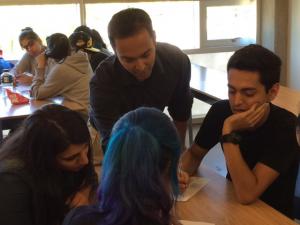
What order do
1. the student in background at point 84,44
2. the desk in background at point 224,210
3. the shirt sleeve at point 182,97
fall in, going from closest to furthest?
the desk in background at point 224,210 → the shirt sleeve at point 182,97 → the student in background at point 84,44

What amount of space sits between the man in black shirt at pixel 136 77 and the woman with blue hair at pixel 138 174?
60 cm

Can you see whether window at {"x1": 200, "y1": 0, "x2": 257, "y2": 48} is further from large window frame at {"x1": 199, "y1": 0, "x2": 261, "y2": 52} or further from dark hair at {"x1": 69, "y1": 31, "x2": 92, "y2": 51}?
dark hair at {"x1": 69, "y1": 31, "x2": 92, "y2": 51}

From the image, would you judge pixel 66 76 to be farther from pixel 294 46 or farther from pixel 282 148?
pixel 294 46

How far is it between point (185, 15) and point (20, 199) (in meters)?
3.93

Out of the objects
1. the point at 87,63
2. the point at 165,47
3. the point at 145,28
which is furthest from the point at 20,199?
the point at 87,63

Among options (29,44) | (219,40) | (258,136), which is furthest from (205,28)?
(258,136)

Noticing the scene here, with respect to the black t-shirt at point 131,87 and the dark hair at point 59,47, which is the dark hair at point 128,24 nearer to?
the black t-shirt at point 131,87

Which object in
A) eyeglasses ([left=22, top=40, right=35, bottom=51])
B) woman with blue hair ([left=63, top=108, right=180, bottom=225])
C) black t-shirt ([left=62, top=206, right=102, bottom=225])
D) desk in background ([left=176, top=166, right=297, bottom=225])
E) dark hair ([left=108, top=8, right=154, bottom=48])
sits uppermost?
dark hair ([left=108, top=8, right=154, bottom=48])

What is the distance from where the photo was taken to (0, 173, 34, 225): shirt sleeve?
132 cm

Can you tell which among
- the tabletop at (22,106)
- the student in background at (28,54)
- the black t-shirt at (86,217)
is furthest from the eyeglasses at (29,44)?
the black t-shirt at (86,217)

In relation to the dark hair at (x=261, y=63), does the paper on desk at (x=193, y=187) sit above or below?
below

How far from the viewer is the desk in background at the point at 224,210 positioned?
1.43 metres

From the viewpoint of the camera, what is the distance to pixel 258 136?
1.66 meters

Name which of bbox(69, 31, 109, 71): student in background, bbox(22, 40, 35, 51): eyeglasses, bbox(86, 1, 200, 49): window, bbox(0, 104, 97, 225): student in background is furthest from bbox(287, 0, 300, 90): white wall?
bbox(0, 104, 97, 225): student in background
